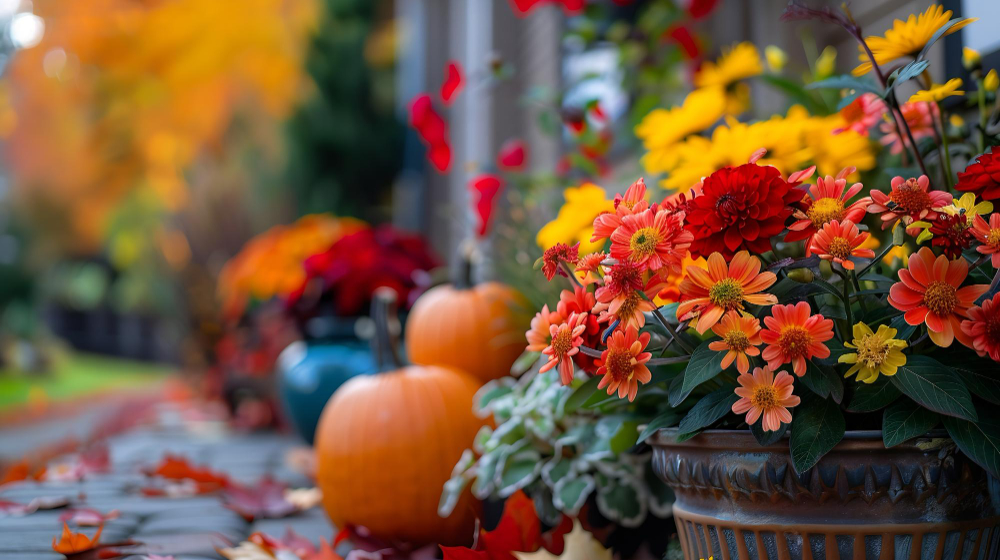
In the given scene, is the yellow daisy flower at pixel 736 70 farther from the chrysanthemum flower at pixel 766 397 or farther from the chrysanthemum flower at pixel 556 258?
the chrysanthemum flower at pixel 766 397

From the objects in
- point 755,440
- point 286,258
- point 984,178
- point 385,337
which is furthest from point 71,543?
point 286,258

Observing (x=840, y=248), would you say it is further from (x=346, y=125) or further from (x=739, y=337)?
(x=346, y=125)

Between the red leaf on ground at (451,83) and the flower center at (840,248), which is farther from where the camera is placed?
the red leaf on ground at (451,83)

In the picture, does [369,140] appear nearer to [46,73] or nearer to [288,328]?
[288,328]

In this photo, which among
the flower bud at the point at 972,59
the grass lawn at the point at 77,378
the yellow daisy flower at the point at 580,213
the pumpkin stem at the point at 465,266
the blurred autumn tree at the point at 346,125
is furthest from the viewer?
the grass lawn at the point at 77,378

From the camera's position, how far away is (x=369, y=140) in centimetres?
696

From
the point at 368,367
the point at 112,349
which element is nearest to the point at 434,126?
the point at 368,367

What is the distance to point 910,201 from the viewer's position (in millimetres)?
885

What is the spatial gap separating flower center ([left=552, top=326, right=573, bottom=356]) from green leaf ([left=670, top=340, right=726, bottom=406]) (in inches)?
5.3

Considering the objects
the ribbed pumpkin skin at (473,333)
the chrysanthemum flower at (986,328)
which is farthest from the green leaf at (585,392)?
the ribbed pumpkin skin at (473,333)

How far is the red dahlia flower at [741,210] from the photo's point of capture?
0.87 m

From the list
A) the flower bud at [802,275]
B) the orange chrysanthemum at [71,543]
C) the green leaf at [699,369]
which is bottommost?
the orange chrysanthemum at [71,543]

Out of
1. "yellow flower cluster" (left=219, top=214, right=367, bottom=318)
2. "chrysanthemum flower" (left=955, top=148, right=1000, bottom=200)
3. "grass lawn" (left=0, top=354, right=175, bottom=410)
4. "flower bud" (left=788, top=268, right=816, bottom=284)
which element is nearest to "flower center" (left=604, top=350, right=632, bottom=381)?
"flower bud" (left=788, top=268, right=816, bottom=284)

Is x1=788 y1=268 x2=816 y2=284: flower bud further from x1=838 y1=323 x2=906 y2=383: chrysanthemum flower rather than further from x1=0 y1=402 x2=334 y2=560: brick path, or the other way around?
x1=0 y1=402 x2=334 y2=560: brick path
